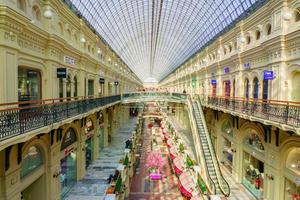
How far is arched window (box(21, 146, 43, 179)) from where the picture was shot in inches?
404

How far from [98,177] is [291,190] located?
460 inches

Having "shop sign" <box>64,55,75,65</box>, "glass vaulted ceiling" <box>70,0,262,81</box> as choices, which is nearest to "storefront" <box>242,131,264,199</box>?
"glass vaulted ceiling" <box>70,0,262,81</box>

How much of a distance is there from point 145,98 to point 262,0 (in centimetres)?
2408

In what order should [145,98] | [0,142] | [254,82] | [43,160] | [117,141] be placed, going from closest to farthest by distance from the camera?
1. [0,142]
2. [43,160]
3. [254,82]
4. [117,141]
5. [145,98]

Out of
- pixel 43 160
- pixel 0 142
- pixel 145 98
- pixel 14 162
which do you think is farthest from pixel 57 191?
pixel 145 98

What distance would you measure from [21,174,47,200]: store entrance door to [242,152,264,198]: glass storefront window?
11.5 metres

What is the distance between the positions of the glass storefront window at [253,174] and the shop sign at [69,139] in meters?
11.3

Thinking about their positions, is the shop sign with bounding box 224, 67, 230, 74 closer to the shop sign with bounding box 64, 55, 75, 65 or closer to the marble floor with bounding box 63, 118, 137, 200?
the marble floor with bounding box 63, 118, 137, 200

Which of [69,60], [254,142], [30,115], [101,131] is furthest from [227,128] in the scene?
[30,115]

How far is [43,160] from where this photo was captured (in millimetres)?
12047

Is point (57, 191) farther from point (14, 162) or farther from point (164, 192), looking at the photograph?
point (164, 192)

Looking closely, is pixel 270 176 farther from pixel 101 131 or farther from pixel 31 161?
pixel 101 131

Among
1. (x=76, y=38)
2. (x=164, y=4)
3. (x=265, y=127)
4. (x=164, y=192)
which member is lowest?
(x=164, y=192)

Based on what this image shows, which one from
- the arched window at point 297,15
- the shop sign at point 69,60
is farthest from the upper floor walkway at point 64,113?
the arched window at point 297,15
